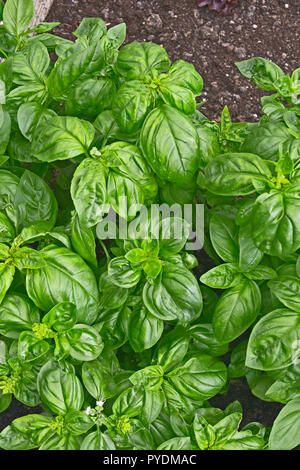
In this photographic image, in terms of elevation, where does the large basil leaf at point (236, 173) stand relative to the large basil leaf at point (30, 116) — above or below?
below

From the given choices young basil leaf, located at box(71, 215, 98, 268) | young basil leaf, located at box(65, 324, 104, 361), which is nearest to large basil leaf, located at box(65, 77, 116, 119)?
young basil leaf, located at box(71, 215, 98, 268)

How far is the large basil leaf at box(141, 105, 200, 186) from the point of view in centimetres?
113

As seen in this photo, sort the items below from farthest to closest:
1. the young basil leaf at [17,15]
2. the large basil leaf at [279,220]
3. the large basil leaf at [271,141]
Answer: the young basil leaf at [17,15] → the large basil leaf at [271,141] → the large basil leaf at [279,220]

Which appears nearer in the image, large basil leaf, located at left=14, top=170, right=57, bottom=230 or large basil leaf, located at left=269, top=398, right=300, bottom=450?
large basil leaf, located at left=269, top=398, right=300, bottom=450

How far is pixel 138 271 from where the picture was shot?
113 cm

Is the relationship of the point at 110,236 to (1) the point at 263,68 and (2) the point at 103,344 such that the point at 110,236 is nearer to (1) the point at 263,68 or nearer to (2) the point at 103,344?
(2) the point at 103,344

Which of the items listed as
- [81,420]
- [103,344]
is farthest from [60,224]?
[81,420]

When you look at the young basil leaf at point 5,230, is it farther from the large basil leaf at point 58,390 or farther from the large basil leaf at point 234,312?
the large basil leaf at point 234,312

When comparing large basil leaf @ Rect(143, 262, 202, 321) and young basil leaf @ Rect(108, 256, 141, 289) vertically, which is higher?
young basil leaf @ Rect(108, 256, 141, 289)

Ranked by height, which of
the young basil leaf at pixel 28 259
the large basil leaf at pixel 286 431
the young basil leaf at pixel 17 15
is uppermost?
the young basil leaf at pixel 17 15

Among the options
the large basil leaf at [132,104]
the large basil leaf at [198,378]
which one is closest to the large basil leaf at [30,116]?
the large basil leaf at [132,104]

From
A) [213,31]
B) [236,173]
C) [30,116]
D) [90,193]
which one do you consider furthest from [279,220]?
[213,31]

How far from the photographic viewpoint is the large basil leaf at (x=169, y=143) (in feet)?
3.70

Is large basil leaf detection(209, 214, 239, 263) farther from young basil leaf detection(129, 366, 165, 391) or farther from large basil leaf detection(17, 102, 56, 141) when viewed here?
large basil leaf detection(17, 102, 56, 141)
